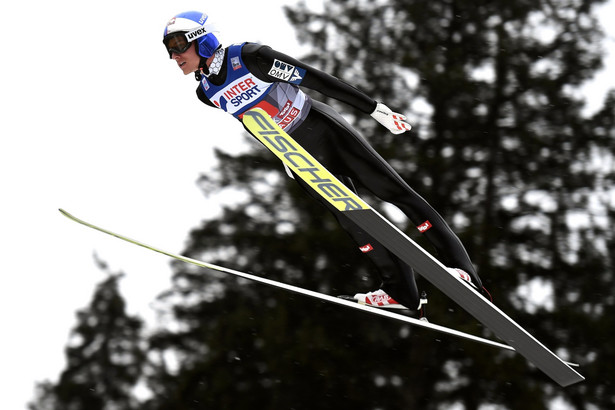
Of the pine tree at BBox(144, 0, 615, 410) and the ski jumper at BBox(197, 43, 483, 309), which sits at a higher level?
the pine tree at BBox(144, 0, 615, 410)

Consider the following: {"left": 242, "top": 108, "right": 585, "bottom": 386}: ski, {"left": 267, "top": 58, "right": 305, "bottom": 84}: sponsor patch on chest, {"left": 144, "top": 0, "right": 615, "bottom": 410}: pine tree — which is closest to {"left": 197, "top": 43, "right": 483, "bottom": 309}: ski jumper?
{"left": 267, "top": 58, "right": 305, "bottom": 84}: sponsor patch on chest

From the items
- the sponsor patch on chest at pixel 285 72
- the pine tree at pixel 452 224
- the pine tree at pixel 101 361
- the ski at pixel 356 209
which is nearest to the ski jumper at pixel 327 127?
the sponsor patch on chest at pixel 285 72

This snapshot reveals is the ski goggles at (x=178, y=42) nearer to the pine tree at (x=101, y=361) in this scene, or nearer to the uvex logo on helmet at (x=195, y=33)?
the uvex logo on helmet at (x=195, y=33)

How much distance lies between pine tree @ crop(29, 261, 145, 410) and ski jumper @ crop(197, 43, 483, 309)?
7553mm

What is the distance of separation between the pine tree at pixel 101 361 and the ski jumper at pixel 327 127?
24.8ft

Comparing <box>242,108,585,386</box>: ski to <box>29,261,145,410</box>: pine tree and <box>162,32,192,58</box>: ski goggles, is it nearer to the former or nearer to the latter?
<box>162,32,192,58</box>: ski goggles

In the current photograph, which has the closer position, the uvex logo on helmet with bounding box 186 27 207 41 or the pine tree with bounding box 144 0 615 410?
the uvex logo on helmet with bounding box 186 27 207 41

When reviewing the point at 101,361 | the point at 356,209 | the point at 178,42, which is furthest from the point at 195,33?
the point at 101,361

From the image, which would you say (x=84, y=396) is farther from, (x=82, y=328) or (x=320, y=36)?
(x=320, y=36)

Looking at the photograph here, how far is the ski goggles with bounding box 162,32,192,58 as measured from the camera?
3787 mm

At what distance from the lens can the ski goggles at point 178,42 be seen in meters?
3.79

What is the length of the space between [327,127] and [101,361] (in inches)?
344

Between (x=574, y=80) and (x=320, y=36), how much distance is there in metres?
3.41

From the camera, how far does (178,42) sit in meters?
3.80
